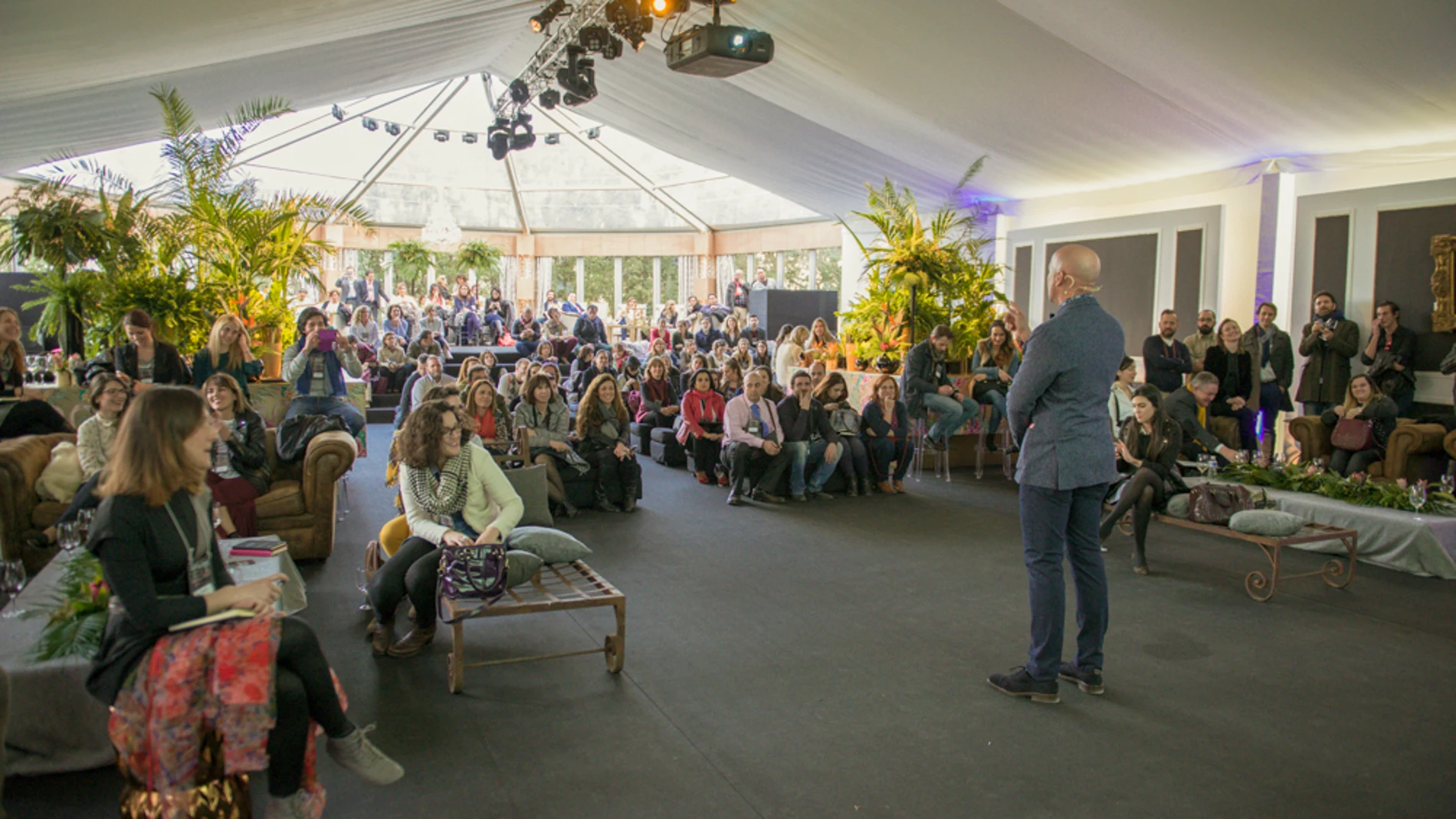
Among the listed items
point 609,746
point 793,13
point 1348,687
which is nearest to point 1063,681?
point 1348,687

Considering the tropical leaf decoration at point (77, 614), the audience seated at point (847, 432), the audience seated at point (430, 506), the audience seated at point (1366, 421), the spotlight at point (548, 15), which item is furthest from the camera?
the spotlight at point (548, 15)

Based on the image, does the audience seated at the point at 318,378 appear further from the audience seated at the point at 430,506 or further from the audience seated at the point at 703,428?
the audience seated at the point at 430,506

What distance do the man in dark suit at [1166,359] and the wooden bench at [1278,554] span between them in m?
3.38

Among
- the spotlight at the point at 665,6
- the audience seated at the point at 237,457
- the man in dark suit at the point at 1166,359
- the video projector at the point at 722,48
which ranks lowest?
the audience seated at the point at 237,457

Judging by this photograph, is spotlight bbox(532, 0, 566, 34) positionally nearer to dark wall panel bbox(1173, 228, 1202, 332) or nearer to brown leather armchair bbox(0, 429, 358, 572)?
brown leather armchair bbox(0, 429, 358, 572)

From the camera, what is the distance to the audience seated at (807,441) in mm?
7598

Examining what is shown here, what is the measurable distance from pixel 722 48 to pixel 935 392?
140 inches

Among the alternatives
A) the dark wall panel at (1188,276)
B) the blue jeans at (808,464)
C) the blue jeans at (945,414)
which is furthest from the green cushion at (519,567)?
the dark wall panel at (1188,276)

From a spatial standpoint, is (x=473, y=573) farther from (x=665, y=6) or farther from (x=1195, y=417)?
(x=665, y=6)

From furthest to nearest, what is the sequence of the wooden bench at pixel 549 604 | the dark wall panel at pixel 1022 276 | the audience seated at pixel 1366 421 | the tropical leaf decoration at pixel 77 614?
the dark wall panel at pixel 1022 276 → the audience seated at pixel 1366 421 → the wooden bench at pixel 549 604 → the tropical leaf decoration at pixel 77 614

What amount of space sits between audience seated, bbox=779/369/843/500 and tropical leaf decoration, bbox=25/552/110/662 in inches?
200

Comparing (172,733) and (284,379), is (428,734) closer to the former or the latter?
(172,733)

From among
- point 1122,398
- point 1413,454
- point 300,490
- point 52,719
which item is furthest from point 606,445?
point 1413,454

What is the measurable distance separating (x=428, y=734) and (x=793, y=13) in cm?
653
